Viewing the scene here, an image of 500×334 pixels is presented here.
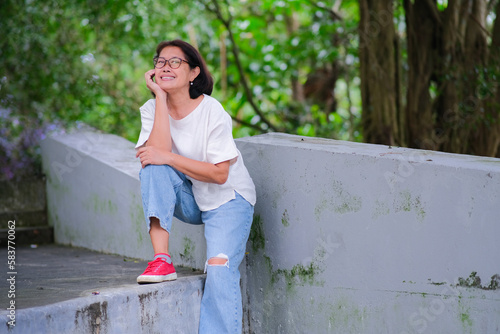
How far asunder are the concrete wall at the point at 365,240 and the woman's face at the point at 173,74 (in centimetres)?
43

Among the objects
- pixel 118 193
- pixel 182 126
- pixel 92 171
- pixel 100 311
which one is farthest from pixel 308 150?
pixel 92 171

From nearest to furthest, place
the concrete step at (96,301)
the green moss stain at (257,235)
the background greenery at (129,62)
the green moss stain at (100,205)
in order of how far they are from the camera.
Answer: the concrete step at (96,301) < the green moss stain at (257,235) < the green moss stain at (100,205) < the background greenery at (129,62)

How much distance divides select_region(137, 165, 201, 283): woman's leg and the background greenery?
2706 millimetres

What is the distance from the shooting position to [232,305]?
2.69 m

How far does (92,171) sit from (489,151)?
3142mm

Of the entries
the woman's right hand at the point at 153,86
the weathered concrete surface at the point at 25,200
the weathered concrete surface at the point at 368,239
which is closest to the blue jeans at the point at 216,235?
the weathered concrete surface at the point at 368,239

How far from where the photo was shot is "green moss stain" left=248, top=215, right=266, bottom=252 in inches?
117

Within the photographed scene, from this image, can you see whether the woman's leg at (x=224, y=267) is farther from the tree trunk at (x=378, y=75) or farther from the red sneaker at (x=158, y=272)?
the tree trunk at (x=378, y=75)

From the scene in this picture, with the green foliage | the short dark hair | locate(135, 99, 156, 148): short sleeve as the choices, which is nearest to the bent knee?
locate(135, 99, 156, 148): short sleeve

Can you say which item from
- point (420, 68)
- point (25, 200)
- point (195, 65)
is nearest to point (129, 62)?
point (25, 200)

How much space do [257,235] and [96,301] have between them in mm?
882

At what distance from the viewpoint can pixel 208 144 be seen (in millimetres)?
2719

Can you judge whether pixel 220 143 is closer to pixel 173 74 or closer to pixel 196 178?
pixel 196 178

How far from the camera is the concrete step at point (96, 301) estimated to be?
7.39 feet
